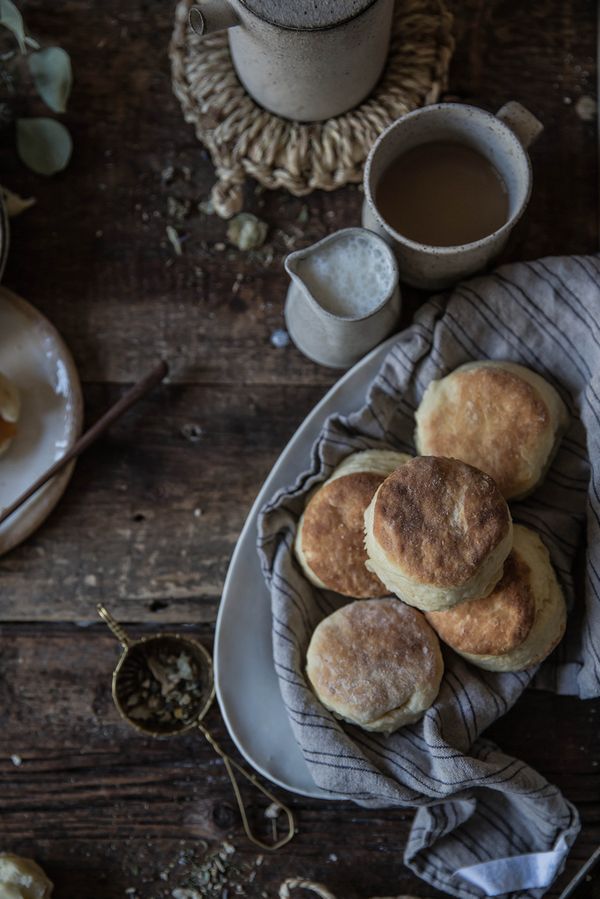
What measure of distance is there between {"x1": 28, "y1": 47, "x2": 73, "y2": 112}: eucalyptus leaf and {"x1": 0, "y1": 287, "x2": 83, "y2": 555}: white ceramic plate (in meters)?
0.26

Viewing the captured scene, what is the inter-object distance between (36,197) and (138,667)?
0.66 m

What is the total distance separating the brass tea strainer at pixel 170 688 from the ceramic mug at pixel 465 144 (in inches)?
22.5

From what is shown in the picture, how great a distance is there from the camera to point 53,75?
125 cm

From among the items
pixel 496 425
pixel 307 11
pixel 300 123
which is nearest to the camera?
pixel 307 11

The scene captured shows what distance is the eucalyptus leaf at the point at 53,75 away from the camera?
1.24 meters

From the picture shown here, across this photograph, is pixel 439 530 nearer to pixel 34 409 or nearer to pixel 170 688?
pixel 170 688

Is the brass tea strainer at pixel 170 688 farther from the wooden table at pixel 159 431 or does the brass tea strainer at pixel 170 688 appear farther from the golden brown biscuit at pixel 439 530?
the golden brown biscuit at pixel 439 530

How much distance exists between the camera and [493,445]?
1075 mm

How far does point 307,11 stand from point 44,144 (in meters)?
0.47

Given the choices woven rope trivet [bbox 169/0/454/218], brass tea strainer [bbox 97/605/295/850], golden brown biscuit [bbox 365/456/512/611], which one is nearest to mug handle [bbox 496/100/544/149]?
woven rope trivet [bbox 169/0/454/218]

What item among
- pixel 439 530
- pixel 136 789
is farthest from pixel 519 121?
pixel 136 789

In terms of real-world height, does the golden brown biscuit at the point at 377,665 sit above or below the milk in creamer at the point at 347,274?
below

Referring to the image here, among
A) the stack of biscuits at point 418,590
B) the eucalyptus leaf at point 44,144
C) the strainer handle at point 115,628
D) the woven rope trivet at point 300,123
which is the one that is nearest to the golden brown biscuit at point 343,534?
the stack of biscuits at point 418,590

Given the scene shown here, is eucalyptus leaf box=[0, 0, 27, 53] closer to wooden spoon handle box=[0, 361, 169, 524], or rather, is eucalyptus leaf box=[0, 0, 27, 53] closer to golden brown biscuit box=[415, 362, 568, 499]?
wooden spoon handle box=[0, 361, 169, 524]
